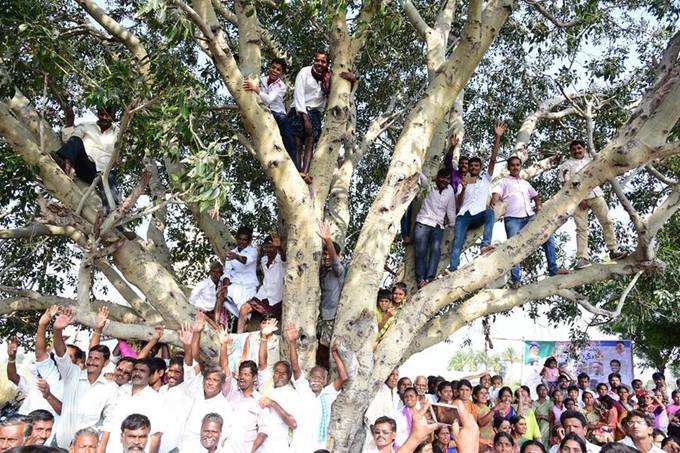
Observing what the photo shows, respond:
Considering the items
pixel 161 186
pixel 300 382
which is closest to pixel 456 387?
pixel 300 382

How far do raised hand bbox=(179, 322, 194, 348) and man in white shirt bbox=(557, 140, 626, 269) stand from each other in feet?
13.6

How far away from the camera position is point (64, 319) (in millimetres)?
5395

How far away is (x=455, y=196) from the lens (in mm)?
7473

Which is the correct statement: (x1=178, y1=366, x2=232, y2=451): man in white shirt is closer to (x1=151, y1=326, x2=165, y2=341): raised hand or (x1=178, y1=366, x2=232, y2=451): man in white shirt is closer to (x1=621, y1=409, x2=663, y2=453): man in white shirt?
(x1=151, y1=326, x2=165, y2=341): raised hand

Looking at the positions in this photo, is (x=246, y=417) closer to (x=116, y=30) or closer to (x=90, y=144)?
(x=90, y=144)

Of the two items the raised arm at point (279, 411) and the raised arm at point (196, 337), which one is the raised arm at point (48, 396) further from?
the raised arm at point (279, 411)

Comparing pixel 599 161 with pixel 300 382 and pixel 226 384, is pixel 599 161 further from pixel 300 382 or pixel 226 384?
pixel 226 384

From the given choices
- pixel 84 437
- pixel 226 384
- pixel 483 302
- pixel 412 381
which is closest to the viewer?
pixel 84 437

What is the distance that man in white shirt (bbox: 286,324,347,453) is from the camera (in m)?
5.50

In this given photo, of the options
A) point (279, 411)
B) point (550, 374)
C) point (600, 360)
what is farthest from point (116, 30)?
point (600, 360)

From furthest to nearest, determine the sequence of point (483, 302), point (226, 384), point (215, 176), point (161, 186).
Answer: point (161, 186) < point (483, 302) < point (226, 384) < point (215, 176)

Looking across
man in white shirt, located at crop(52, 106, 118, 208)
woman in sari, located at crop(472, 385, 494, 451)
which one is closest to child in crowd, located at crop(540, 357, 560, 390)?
woman in sari, located at crop(472, 385, 494, 451)

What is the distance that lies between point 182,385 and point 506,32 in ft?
23.0

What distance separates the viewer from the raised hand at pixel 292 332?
5.71m
